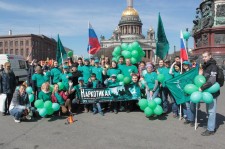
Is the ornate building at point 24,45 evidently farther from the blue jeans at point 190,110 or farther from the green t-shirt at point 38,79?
the blue jeans at point 190,110

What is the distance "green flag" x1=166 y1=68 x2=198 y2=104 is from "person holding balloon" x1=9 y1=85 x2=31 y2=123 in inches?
172

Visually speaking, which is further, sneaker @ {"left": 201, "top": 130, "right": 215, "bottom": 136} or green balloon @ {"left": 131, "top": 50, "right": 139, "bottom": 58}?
green balloon @ {"left": 131, "top": 50, "right": 139, "bottom": 58}

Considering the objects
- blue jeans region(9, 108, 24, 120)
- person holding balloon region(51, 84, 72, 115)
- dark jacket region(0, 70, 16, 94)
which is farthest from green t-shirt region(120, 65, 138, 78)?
dark jacket region(0, 70, 16, 94)

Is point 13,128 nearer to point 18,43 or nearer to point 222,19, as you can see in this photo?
point 222,19

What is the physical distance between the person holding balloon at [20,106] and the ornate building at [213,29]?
17.3m

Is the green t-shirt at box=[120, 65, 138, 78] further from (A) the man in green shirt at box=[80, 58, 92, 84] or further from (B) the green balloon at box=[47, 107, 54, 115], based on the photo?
(B) the green balloon at box=[47, 107, 54, 115]

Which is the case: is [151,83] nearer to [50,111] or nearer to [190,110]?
[190,110]

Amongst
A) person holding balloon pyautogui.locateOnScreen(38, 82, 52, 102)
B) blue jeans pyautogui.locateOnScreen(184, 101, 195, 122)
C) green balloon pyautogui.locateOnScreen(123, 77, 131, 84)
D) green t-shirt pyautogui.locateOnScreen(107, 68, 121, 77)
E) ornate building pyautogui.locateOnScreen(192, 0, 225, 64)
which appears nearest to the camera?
blue jeans pyautogui.locateOnScreen(184, 101, 195, 122)

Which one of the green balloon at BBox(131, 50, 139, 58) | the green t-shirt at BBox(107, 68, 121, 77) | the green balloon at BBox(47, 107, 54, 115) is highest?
the green balloon at BBox(131, 50, 139, 58)

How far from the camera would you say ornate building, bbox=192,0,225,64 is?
69.4ft

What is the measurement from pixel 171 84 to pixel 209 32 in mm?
15543

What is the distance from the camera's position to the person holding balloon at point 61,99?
825cm

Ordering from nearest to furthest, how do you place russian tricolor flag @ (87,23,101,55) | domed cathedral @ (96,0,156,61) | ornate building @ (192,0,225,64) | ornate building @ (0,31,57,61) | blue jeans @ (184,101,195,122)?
blue jeans @ (184,101,195,122), russian tricolor flag @ (87,23,101,55), ornate building @ (192,0,225,64), ornate building @ (0,31,57,61), domed cathedral @ (96,0,156,61)

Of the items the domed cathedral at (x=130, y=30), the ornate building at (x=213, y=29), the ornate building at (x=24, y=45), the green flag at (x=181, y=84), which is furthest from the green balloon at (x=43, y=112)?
the domed cathedral at (x=130, y=30)
